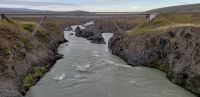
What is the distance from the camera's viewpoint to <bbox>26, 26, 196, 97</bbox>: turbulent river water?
123ft

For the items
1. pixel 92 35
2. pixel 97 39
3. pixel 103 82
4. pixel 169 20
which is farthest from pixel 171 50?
pixel 92 35

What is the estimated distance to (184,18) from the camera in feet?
232

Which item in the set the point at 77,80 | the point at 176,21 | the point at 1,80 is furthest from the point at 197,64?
the point at 176,21

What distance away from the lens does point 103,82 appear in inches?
1662

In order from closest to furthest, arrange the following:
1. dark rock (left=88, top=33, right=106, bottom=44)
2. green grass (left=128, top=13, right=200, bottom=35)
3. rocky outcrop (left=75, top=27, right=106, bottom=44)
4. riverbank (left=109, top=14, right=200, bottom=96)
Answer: riverbank (left=109, top=14, right=200, bottom=96) < green grass (left=128, top=13, right=200, bottom=35) < dark rock (left=88, top=33, right=106, bottom=44) < rocky outcrop (left=75, top=27, right=106, bottom=44)

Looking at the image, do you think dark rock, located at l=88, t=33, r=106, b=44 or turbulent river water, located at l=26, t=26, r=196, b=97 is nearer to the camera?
turbulent river water, located at l=26, t=26, r=196, b=97

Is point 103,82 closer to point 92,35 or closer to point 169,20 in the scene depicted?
point 169,20

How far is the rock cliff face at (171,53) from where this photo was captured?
130 ft

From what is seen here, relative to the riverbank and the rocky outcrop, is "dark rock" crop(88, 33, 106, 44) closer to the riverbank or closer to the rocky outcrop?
the rocky outcrop

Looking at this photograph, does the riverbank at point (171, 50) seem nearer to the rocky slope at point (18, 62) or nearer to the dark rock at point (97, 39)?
the rocky slope at point (18, 62)

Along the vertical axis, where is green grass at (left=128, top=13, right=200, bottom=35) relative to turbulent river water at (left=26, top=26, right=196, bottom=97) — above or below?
above

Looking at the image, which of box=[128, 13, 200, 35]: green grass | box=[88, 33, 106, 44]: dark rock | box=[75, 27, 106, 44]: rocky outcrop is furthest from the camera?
box=[75, 27, 106, 44]: rocky outcrop

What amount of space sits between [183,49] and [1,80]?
24.5 m

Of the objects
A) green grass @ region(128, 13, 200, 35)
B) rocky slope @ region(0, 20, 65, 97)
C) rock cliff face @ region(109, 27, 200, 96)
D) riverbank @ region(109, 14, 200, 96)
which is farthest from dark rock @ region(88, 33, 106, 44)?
rocky slope @ region(0, 20, 65, 97)
